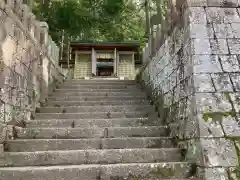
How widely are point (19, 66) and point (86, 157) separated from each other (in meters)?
1.86

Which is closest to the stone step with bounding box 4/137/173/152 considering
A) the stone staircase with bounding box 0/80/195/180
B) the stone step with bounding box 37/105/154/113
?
the stone staircase with bounding box 0/80/195/180

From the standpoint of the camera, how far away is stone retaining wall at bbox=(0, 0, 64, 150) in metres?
3.28

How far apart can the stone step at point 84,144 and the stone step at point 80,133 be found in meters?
0.28

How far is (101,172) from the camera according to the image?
8.55ft

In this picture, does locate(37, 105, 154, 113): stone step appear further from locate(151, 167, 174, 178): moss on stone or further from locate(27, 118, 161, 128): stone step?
locate(151, 167, 174, 178): moss on stone

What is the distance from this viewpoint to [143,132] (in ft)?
12.2

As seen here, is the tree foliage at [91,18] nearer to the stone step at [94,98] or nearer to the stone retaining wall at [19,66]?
the stone step at [94,98]

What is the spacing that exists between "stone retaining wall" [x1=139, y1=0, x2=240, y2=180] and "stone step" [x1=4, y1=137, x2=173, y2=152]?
0.97ft

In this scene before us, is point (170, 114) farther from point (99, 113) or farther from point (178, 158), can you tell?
point (99, 113)

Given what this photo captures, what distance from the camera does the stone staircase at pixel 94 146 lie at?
2607 millimetres

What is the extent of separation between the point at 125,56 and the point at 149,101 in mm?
9615

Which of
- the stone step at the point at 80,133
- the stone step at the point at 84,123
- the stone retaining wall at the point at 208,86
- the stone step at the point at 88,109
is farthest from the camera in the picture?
the stone step at the point at 88,109

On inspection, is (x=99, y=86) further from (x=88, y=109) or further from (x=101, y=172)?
(x=101, y=172)

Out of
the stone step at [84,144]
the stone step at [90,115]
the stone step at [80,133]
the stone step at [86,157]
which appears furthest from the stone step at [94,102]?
the stone step at [86,157]
